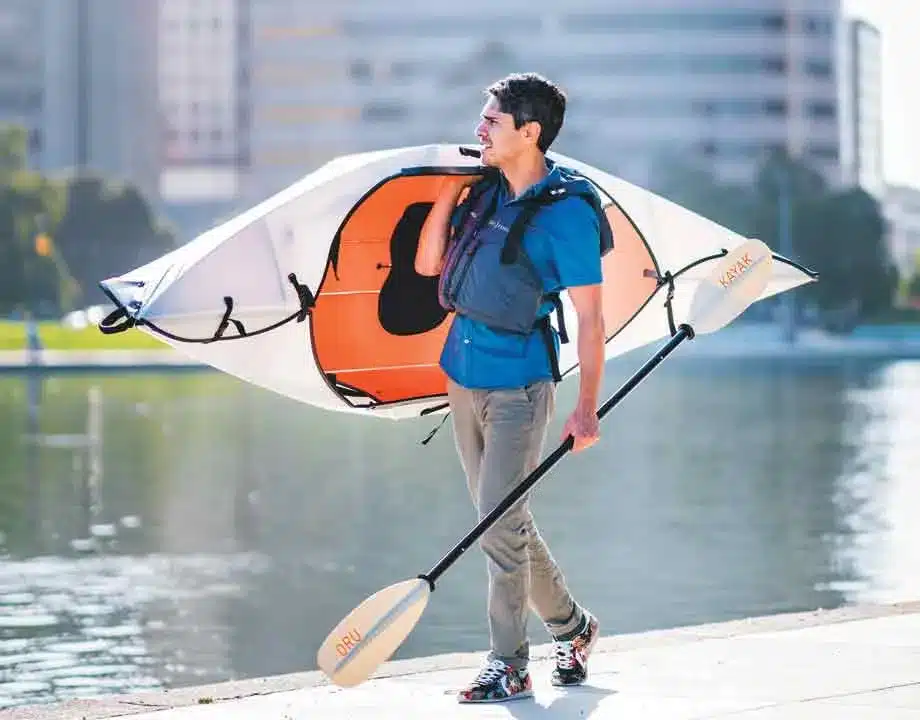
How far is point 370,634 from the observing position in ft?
20.0

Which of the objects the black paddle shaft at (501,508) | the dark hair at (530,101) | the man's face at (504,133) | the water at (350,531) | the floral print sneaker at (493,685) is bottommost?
the water at (350,531)

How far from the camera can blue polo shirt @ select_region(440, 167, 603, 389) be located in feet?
19.9

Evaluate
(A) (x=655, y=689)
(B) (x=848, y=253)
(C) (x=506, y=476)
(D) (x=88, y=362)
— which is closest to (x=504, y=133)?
(C) (x=506, y=476)

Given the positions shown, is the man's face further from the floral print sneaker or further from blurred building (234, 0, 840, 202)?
blurred building (234, 0, 840, 202)

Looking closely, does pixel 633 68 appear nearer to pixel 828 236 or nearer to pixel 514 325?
pixel 828 236

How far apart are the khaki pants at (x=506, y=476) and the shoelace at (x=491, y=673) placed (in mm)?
29

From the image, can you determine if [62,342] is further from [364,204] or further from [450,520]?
[364,204]

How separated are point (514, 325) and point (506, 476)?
441mm

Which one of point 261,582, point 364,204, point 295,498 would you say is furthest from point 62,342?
point 364,204

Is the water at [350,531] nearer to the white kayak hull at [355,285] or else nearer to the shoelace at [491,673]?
the white kayak hull at [355,285]

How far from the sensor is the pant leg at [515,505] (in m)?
6.15

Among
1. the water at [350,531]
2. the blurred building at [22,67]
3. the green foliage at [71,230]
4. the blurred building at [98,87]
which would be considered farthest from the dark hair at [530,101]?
the blurred building at [22,67]

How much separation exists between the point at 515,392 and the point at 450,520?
9.13m

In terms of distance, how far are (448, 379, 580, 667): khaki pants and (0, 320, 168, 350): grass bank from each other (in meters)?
57.6
